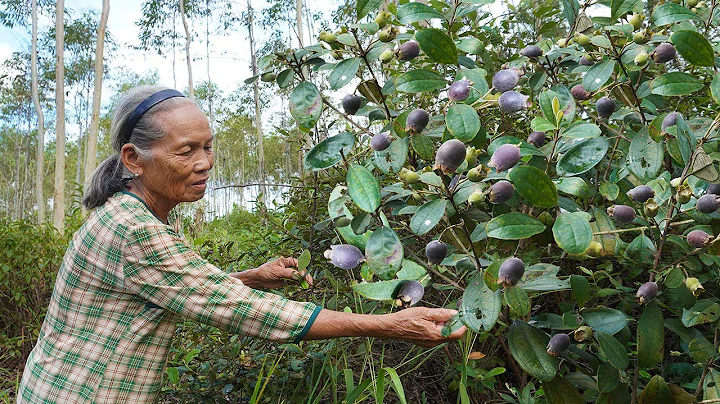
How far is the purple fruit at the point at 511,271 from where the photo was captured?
76 centimetres

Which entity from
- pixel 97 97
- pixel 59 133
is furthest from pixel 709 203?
pixel 97 97

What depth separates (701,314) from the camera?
881 millimetres

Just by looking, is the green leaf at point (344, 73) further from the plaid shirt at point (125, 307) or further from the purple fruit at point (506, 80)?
the plaid shirt at point (125, 307)

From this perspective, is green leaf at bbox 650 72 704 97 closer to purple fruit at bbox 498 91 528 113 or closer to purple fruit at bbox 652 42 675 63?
purple fruit at bbox 652 42 675 63

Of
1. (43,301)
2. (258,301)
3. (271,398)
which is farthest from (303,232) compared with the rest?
(43,301)

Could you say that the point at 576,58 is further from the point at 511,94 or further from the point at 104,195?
the point at 104,195

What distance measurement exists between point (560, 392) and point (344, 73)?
663 mm

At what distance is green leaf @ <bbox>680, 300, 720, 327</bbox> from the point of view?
881mm

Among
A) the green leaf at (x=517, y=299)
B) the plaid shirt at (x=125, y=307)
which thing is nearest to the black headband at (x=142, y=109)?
the plaid shirt at (x=125, y=307)

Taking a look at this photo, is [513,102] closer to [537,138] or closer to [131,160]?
[537,138]

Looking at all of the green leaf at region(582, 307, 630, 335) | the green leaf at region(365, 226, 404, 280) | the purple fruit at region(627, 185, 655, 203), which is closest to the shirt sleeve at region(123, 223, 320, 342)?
the green leaf at region(365, 226, 404, 280)

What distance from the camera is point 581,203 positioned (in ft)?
3.89

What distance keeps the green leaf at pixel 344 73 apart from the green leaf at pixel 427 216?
0.29 metres

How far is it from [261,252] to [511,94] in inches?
51.0
